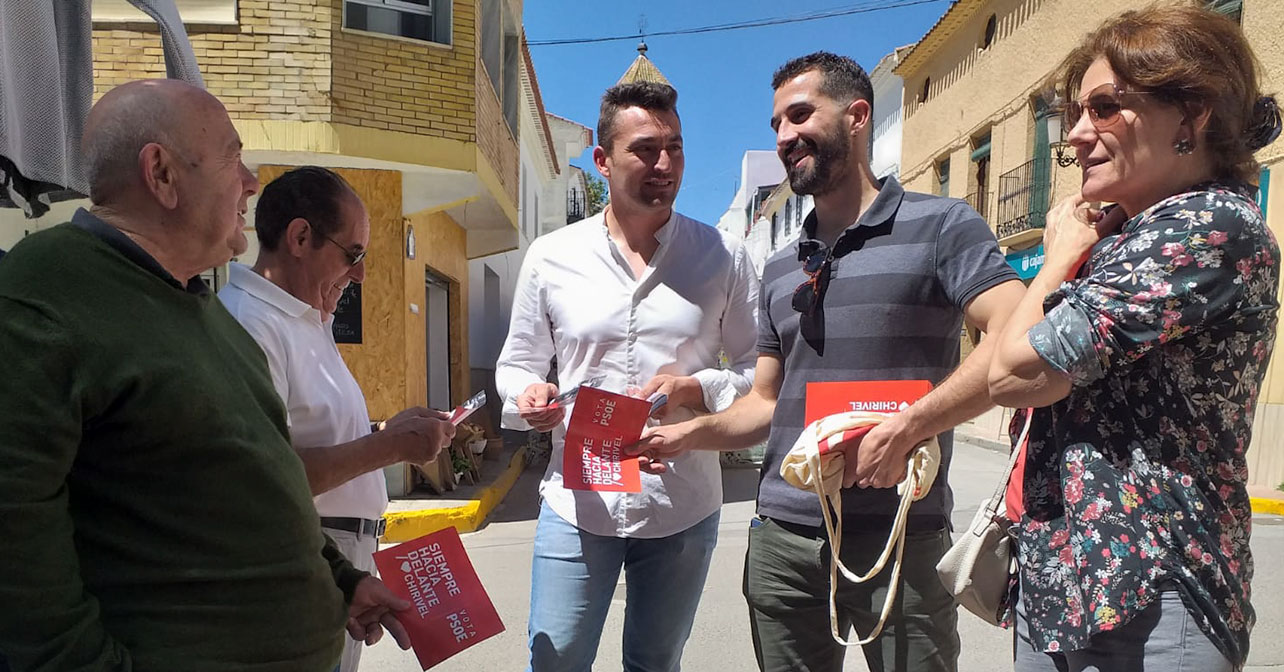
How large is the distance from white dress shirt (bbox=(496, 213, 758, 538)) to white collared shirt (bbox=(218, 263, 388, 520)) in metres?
0.52

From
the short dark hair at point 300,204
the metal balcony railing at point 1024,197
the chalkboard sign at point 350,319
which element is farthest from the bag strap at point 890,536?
the metal balcony railing at point 1024,197

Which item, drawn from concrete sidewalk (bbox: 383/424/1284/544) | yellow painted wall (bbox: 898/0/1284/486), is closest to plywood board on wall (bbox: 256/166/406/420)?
concrete sidewalk (bbox: 383/424/1284/544)

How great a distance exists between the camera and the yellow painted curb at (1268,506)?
24.1 feet

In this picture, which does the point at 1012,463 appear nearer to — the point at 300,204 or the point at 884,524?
the point at 884,524

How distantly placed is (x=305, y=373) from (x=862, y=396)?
1467mm

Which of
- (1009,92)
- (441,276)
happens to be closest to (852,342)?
(441,276)

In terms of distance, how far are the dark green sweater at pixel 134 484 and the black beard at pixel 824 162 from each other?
1.51m

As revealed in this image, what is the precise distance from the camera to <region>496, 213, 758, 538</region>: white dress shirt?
7.49 ft

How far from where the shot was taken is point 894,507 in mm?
1952

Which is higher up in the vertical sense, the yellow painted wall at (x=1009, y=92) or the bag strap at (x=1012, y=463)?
the yellow painted wall at (x=1009, y=92)

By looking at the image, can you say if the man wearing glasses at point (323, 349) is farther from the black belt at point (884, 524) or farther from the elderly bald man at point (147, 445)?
the black belt at point (884, 524)

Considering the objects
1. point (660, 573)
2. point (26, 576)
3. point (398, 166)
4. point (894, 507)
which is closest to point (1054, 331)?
point (894, 507)

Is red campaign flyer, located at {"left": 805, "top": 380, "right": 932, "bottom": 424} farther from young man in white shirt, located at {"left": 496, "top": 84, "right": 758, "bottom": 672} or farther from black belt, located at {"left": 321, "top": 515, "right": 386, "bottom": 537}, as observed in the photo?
black belt, located at {"left": 321, "top": 515, "right": 386, "bottom": 537}

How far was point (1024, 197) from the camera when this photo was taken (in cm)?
1448
